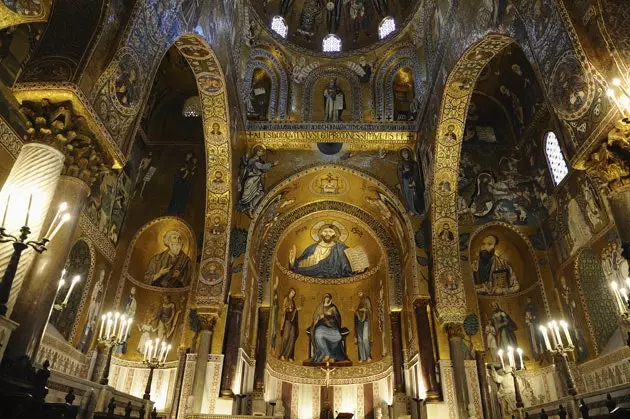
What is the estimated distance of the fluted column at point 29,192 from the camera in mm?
4672

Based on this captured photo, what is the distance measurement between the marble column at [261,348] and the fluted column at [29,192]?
8.64 meters

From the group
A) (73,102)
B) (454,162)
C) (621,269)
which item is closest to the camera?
(73,102)

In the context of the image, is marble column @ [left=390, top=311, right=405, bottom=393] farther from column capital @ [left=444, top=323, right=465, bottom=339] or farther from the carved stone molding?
the carved stone molding

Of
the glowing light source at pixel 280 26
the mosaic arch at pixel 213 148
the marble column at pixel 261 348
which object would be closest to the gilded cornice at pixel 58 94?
Result: the mosaic arch at pixel 213 148

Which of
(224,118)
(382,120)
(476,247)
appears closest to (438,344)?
(476,247)

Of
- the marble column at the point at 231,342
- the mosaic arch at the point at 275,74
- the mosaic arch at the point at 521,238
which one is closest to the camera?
the marble column at the point at 231,342

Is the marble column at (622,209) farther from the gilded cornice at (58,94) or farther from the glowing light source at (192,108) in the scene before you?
the glowing light source at (192,108)

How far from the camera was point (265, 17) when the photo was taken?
584 inches

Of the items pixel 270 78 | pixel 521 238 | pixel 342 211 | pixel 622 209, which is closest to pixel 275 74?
pixel 270 78

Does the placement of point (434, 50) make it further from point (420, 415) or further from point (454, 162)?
point (420, 415)

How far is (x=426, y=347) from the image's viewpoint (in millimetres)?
11438

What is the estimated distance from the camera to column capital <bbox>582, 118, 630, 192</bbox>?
479cm

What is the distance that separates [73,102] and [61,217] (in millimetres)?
1419

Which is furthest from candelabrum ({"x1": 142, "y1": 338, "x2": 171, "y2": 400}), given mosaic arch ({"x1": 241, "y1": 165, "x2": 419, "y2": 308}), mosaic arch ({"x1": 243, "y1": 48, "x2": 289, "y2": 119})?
mosaic arch ({"x1": 243, "y1": 48, "x2": 289, "y2": 119})
